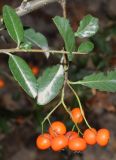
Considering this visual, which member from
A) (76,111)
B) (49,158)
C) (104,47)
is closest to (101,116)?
(49,158)

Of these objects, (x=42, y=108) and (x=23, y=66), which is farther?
(x=42, y=108)

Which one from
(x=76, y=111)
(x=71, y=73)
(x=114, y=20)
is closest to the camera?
(x=76, y=111)

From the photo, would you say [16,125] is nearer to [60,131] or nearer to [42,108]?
[42,108]

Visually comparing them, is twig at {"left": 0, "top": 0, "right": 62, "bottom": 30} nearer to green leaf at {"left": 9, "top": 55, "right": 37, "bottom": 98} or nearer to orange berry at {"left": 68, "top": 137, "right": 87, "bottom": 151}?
green leaf at {"left": 9, "top": 55, "right": 37, "bottom": 98}

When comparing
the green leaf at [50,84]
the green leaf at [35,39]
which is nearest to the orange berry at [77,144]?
the green leaf at [50,84]

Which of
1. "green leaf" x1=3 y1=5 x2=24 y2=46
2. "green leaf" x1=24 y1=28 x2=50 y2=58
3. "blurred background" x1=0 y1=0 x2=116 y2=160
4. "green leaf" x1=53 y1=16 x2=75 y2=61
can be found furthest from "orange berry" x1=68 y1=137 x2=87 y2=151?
"blurred background" x1=0 y1=0 x2=116 y2=160

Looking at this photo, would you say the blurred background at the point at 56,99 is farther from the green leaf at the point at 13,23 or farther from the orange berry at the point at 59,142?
the orange berry at the point at 59,142
